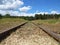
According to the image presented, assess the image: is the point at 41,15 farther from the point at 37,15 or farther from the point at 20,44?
the point at 20,44

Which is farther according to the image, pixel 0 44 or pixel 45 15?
pixel 45 15

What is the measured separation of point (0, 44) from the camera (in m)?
6.13

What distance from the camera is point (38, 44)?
231 inches

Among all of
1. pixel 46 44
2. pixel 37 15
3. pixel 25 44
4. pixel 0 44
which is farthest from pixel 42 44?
pixel 37 15

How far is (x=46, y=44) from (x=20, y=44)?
878mm

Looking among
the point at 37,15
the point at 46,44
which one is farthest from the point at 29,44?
the point at 37,15

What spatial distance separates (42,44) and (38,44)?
14 centimetres

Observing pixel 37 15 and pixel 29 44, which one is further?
pixel 37 15

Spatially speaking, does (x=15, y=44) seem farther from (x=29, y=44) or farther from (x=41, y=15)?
(x=41, y=15)

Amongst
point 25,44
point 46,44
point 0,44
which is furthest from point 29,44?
point 0,44

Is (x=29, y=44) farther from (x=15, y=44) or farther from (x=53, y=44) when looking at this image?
(x=53, y=44)

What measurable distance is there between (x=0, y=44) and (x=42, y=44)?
4.84 ft

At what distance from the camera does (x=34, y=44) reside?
5.82m

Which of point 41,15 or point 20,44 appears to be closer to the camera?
point 20,44
